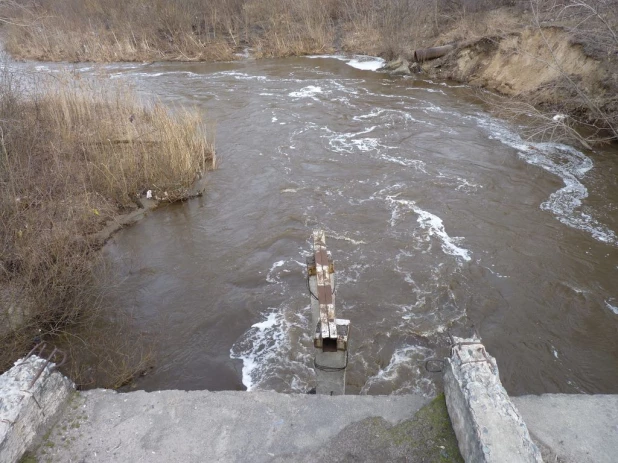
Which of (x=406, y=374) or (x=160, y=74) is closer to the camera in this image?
(x=406, y=374)

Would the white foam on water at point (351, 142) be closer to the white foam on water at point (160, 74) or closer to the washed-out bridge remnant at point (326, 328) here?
the washed-out bridge remnant at point (326, 328)

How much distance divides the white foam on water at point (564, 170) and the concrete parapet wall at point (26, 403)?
772 centimetres

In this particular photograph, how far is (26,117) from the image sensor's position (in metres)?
8.60

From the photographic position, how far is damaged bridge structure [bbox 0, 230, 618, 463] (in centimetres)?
279

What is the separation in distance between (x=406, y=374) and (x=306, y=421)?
7.63 feet

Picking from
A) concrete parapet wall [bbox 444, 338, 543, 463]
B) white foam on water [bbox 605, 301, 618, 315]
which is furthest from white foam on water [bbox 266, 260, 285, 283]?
white foam on water [bbox 605, 301, 618, 315]

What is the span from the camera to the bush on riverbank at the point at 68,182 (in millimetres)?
5215

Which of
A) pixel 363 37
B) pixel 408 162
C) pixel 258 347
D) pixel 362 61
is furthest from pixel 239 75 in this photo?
pixel 258 347

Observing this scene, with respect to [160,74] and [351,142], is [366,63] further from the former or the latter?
[351,142]

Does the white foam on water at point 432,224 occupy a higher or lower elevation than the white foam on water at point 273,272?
higher

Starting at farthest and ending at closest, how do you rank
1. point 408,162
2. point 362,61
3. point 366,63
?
1. point 362,61
2. point 366,63
3. point 408,162

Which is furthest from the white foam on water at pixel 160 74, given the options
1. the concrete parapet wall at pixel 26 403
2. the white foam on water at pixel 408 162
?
the concrete parapet wall at pixel 26 403

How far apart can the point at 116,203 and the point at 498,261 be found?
6566 mm

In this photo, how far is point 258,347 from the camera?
18.2 feet
